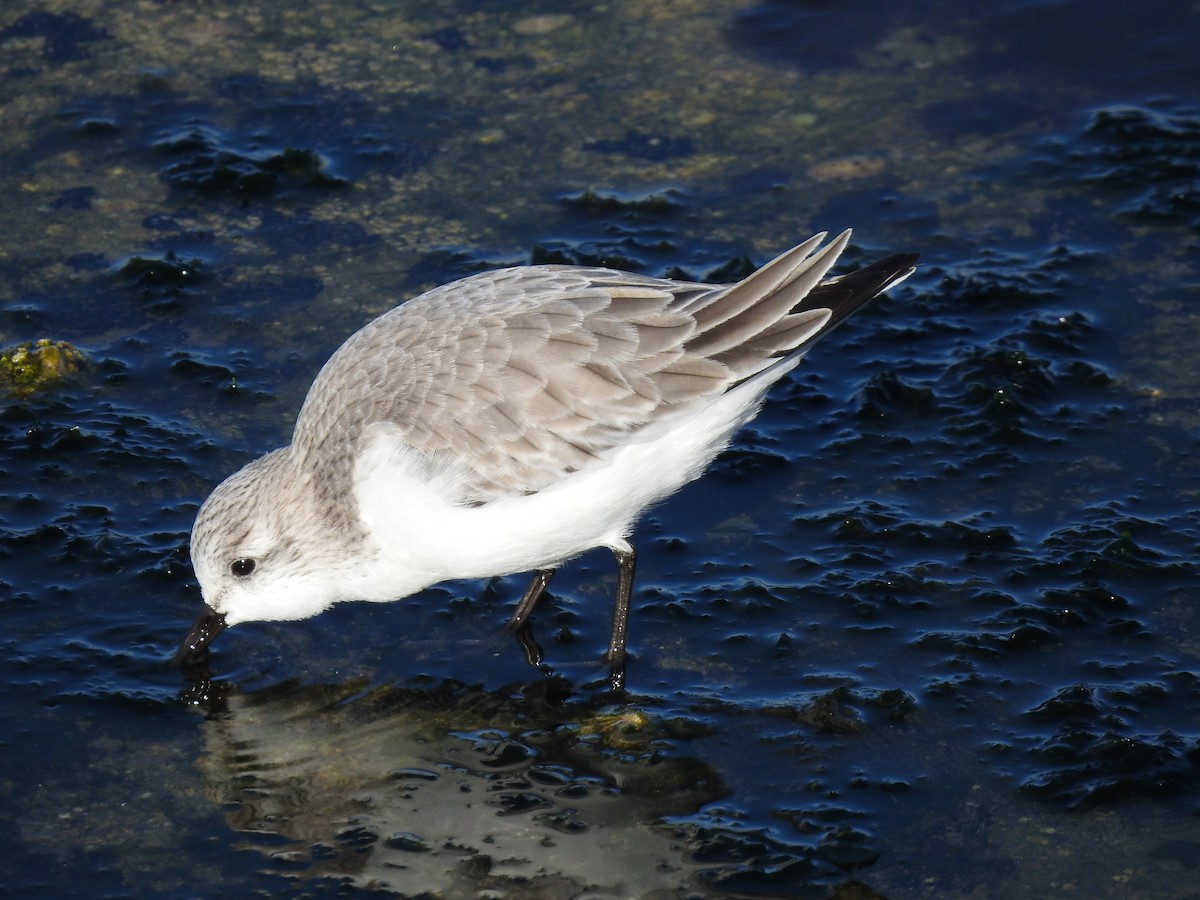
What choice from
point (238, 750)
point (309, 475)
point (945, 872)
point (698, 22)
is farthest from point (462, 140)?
point (945, 872)

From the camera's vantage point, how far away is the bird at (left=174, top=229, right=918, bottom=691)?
613 cm

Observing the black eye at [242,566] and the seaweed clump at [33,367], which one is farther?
the seaweed clump at [33,367]

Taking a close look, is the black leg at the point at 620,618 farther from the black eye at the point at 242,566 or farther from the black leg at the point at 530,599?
the black eye at the point at 242,566

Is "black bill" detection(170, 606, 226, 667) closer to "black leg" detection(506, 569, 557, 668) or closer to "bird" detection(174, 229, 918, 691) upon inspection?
"bird" detection(174, 229, 918, 691)

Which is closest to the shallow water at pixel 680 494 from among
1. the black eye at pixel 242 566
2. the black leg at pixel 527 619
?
the black leg at pixel 527 619

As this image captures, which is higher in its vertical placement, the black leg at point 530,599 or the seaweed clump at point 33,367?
the seaweed clump at point 33,367

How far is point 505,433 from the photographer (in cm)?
613

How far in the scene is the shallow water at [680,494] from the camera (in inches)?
225

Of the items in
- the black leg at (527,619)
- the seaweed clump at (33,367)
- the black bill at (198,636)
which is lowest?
the black leg at (527,619)

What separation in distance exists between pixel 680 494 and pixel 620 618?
3.95 ft

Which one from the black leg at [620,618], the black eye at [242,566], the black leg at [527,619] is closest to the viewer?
the black eye at [242,566]

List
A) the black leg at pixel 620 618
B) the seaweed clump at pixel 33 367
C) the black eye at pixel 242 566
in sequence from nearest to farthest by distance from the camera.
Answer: the black eye at pixel 242 566 → the black leg at pixel 620 618 → the seaweed clump at pixel 33 367

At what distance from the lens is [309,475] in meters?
6.38

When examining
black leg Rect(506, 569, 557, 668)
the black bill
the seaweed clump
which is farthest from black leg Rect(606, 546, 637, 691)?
the seaweed clump
